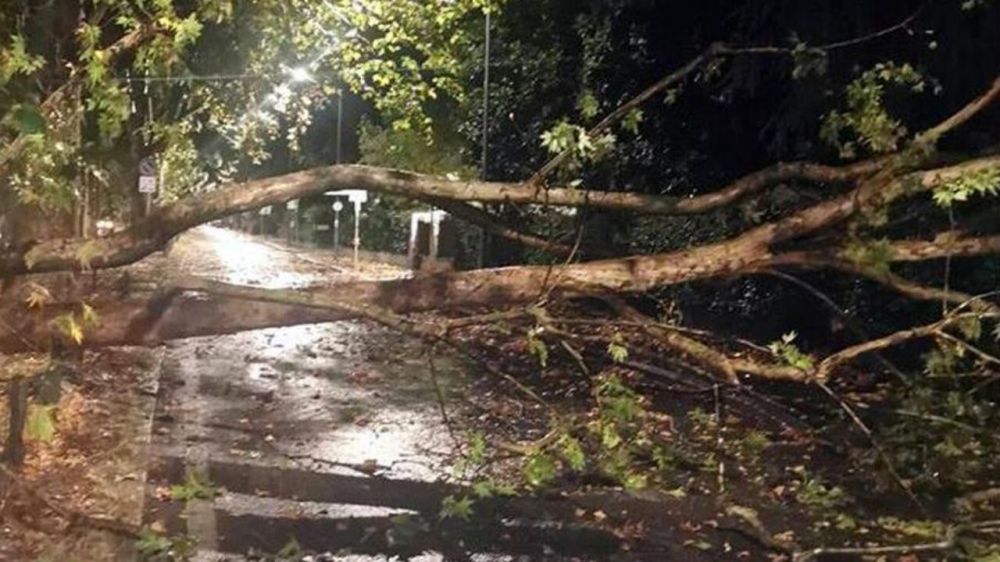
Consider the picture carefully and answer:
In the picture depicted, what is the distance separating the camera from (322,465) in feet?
28.8

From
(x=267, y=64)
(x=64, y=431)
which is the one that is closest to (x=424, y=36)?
(x=267, y=64)

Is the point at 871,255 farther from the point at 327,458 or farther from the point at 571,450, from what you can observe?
the point at 327,458

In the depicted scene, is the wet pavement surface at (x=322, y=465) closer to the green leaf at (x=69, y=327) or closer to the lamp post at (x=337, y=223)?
the green leaf at (x=69, y=327)

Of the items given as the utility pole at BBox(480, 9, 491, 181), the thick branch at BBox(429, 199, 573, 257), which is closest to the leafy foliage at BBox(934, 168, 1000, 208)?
the thick branch at BBox(429, 199, 573, 257)

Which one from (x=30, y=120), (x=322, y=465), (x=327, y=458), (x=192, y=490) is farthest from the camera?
(x=327, y=458)

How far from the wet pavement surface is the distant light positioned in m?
5.48

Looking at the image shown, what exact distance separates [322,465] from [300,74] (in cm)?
1116

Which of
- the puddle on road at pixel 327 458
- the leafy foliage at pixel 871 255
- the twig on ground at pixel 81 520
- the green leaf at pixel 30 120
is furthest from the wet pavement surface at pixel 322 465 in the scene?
the green leaf at pixel 30 120

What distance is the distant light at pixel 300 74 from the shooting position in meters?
18.4

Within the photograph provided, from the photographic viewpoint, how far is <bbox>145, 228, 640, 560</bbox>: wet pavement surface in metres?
6.86

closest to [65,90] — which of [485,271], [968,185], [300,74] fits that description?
[485,271]

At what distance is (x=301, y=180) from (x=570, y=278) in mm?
1494

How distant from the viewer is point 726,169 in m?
15.9

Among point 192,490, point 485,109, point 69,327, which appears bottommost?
point 192,490
